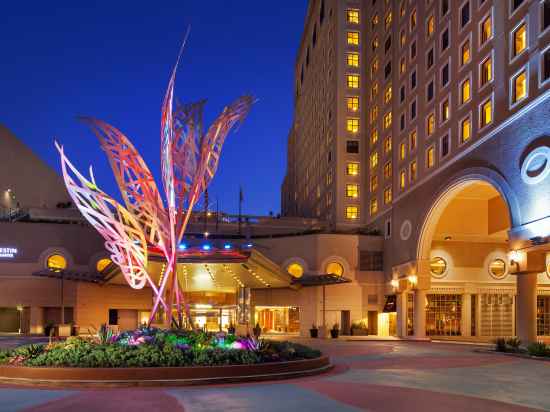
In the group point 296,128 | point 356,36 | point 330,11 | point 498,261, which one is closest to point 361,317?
point 498,261

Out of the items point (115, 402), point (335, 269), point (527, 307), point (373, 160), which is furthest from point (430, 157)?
point (115, 402)

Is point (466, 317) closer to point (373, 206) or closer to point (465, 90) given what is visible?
point (373, 206)

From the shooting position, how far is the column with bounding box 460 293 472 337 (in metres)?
54.0

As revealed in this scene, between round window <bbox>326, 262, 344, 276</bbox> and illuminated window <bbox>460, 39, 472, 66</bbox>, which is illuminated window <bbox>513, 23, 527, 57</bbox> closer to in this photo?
illuminated window <bbox>460, 39, 472, 66</bbox>

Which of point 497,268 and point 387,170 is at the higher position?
point 387,170

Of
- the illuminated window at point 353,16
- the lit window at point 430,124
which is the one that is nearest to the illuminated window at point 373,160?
the lit window at point 430,124

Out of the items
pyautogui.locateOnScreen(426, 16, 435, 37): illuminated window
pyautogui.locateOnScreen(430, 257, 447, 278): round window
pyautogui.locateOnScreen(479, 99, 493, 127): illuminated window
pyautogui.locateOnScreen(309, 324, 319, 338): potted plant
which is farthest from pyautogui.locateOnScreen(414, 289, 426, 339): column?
pyautogui.locateOnScreen(426, 16, 435, 37): illuminated window

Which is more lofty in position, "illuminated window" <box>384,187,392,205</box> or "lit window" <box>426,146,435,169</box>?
"lit window" <box>426,146,435,169</box>

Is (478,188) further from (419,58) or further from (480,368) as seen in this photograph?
(480,368)

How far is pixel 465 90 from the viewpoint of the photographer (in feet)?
138

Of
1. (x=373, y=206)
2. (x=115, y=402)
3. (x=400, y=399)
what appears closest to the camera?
(x=115, y=402)

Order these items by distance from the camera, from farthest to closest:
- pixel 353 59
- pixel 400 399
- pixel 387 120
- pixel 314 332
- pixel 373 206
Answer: pixel 353 59 → pixel 373 206 → pixel 387 120 → pixel 314 332 → pixel 400 399

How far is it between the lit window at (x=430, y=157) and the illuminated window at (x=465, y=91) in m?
5.33

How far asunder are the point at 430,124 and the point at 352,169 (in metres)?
25.1
